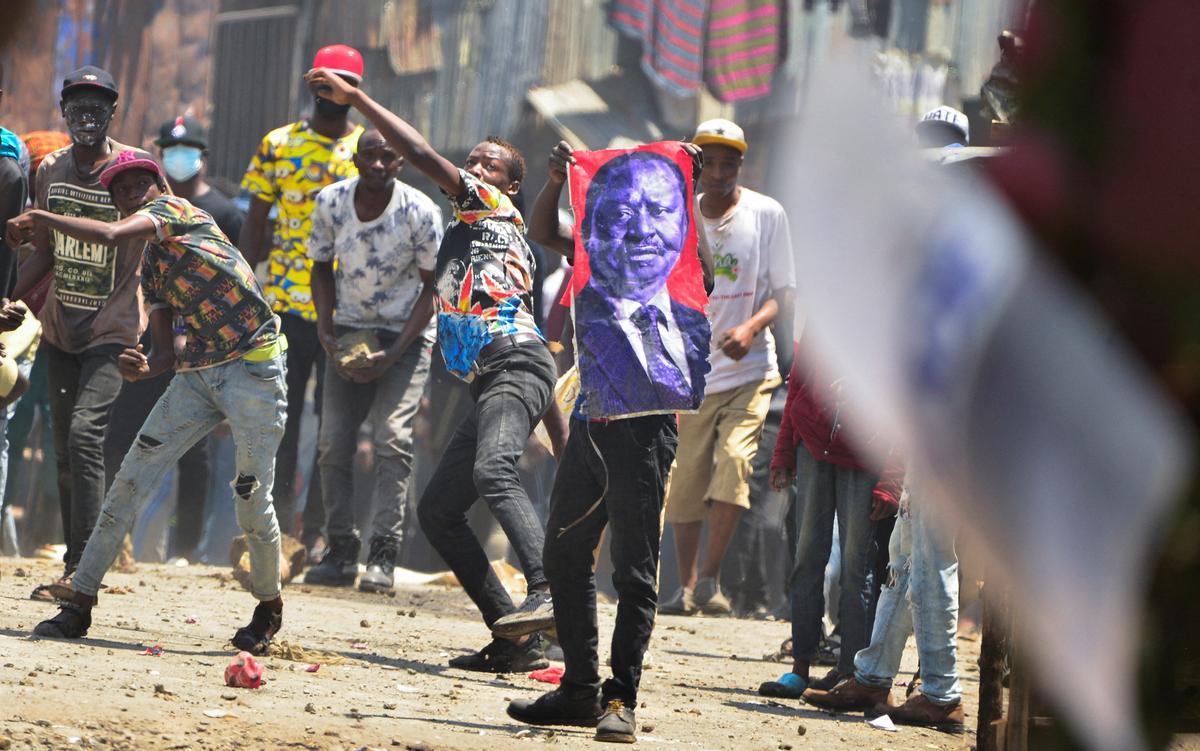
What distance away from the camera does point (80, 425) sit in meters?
6.99

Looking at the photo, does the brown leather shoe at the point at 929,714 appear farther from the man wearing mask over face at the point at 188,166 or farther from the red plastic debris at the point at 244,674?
the man wearing mask over face at the point at 188,166

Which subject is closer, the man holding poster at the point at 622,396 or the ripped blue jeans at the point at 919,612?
the man holding poster at the point at 622,396

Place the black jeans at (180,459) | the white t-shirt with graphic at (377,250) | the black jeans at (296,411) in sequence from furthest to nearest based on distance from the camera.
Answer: the black jeans at (296,411) → the black jeans at (180,459) → the white t-shirt with graphic at (377,250)

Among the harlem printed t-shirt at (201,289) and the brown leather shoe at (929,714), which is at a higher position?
the harlem printed t-shirt at (201,289)

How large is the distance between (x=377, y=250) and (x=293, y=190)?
2.85ft

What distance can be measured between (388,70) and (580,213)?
12869mm

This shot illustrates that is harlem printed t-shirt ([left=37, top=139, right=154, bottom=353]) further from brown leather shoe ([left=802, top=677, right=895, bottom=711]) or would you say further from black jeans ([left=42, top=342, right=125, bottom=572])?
brown leather shoe ([left=802, top=677, right=895, bottom=711])

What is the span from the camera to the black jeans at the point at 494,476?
5512mm

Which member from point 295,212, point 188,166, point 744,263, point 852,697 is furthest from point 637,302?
point 188,166

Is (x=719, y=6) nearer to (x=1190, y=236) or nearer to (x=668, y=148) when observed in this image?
(x=668, y=148)

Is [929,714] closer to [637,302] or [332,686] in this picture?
[637,302]

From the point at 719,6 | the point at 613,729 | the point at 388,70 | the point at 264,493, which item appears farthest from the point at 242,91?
the point at 613,729

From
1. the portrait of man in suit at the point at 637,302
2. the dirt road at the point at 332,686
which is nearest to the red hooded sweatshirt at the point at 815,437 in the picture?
the dirt road at the point at 332,686

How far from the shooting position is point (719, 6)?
15.6 metres
